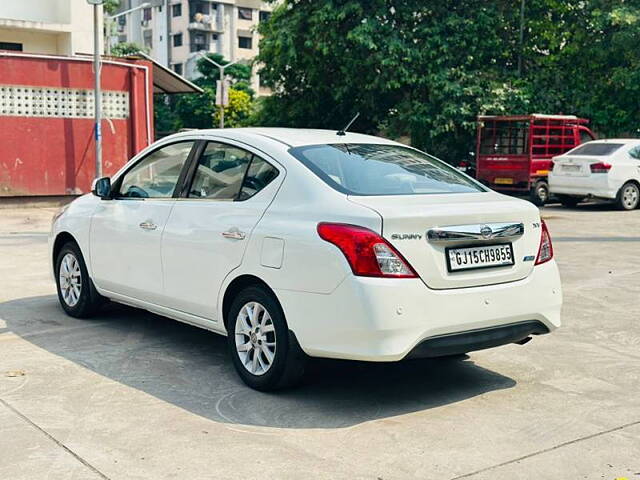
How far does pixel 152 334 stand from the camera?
22.3 ft

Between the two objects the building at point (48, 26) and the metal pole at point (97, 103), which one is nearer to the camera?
the metal pole at point (97, 103)

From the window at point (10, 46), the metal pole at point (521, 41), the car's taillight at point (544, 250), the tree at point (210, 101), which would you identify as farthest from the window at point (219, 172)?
the tree at point (210, 101)

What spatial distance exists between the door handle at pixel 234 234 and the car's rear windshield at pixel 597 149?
47.9 ft

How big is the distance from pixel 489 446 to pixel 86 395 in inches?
90.6

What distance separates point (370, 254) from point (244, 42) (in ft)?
283

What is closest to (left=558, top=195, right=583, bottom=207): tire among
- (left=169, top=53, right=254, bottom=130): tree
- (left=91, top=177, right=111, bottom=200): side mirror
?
(left=91, top=177, right=111, bottom=200): side mirror

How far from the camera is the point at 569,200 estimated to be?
19.6 meters

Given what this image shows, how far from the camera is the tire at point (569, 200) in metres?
19.3

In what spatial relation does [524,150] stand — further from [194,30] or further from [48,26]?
[194,30]

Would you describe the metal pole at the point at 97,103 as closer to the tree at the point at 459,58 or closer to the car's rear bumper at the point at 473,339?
the tree at the point at 459,58

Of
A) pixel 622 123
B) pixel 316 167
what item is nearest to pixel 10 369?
pixel 316 167

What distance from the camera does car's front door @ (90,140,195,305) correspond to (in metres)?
6.16

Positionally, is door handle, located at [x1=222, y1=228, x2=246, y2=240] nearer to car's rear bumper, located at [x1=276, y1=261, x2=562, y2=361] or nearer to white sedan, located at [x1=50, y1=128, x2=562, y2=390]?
white sedan, located at [x1=50, y1=128, x2=562, y2=390]

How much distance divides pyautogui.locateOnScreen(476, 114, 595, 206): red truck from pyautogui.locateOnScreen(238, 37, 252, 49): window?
68792 millimetres
